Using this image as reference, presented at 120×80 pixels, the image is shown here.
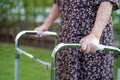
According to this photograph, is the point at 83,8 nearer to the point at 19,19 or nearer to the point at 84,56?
the point at 84,56

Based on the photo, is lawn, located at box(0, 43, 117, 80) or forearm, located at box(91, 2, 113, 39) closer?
forearm, located at box(91, 2, 113, 39)

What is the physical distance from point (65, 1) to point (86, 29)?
0.24 metres

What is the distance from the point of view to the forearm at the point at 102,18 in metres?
2.56

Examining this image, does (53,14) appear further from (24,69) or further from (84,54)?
(24,69)

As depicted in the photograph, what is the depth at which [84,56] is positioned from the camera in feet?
9.40

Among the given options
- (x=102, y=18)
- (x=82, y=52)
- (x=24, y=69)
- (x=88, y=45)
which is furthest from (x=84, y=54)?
(x=24, y=69)

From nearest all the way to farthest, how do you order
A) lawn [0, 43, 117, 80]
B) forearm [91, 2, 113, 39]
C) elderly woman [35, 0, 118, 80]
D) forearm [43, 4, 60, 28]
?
forearm [91, 2, 113, 39] < elderly woman [35, 0, 118, 80] < forearm [43, 4, 60, 28] < lawn [0, 43, 117, 80]

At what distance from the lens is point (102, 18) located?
2607 mm

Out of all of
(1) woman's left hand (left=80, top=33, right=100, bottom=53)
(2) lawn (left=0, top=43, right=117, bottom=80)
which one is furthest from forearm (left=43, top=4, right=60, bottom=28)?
(2) lawn (left=0, top=43, right=117, bottom=80)

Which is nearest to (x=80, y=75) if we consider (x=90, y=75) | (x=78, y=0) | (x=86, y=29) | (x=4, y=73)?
(x=90, y=75)

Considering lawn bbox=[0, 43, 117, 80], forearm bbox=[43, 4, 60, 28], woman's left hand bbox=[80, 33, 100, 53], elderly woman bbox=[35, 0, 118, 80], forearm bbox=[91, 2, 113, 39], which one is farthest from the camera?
lawn bbox=[0, 43, 117, 80]

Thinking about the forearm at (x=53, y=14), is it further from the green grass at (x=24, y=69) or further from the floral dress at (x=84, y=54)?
the green grass at (x=24, y=69)

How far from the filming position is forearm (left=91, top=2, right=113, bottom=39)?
2.56 m

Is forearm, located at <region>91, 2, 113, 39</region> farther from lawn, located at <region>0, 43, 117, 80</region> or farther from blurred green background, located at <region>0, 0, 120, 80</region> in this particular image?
blurred green background, located at <region>0, 0, 120, 80</region>
